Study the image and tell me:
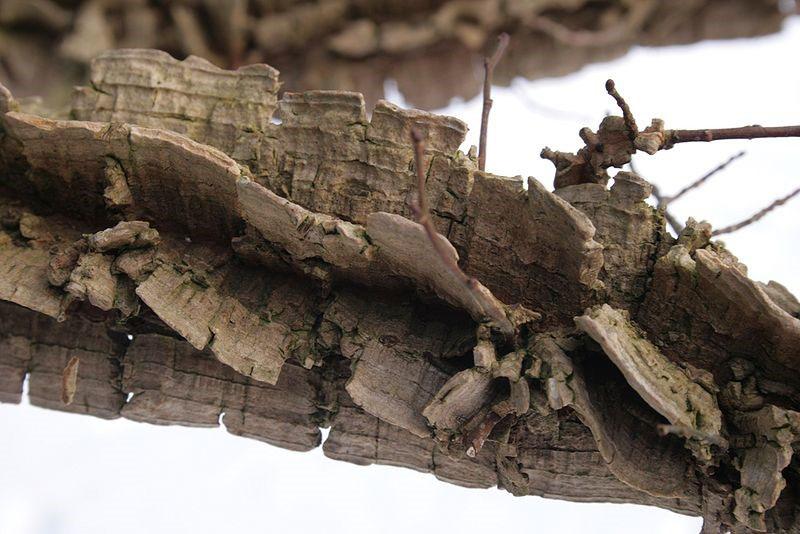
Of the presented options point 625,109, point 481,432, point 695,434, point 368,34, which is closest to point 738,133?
point 625,109

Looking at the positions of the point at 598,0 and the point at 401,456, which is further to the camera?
the point at 598,0

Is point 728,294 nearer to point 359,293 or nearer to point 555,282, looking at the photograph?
point 555,282

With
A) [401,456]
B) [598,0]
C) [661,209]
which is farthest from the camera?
[598,0]

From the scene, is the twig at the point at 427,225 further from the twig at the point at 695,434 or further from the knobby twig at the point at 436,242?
the twig at the point at 695,434

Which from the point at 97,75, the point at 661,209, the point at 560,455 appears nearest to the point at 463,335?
the point at 560,455

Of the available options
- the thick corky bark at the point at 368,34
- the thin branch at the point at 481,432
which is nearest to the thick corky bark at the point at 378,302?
the thin branch at the point at 481,432
